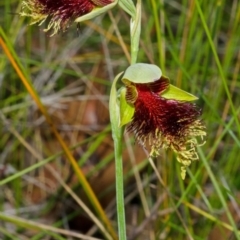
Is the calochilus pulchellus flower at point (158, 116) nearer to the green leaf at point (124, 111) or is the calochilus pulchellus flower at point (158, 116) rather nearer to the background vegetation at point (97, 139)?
the green leaf at point (124, 111)

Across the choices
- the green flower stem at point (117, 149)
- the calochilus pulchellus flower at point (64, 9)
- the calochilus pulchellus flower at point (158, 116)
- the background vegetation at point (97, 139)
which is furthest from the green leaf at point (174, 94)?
the background vegetation at point (97, 139)

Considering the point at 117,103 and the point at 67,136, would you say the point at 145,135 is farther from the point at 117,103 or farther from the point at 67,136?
Answer: the point at 67,136

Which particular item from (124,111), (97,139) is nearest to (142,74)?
(124,111)

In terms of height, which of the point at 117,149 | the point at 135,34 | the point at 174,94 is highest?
the point at 135,34

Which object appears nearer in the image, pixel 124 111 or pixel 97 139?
pixel 124 111

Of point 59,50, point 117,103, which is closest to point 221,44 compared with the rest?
point 59,50

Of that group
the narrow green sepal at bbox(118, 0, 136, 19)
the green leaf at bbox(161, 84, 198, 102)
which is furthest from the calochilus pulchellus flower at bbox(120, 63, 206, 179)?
the narrow green sepal at bbox(118, 0, 136, 19)

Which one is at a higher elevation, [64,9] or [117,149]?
[64,9]

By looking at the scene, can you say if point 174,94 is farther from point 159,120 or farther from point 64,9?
point 64,9
